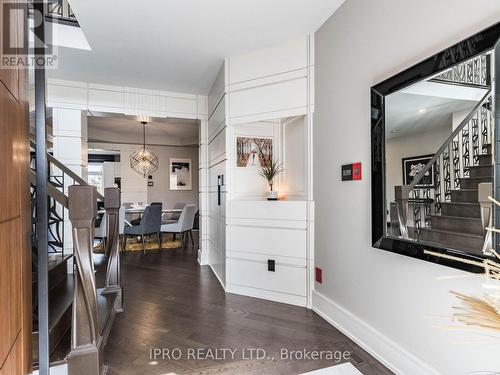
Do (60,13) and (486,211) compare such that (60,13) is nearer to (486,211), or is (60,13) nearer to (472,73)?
(472,73)

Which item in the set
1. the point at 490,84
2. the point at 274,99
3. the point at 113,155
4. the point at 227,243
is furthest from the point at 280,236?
the point at 113,155

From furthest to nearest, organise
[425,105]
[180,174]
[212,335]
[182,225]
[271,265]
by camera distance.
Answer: [180,174]
[182,225]
[271,265]
[212,335]
[425,105]

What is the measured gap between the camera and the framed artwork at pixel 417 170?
161 centimetres

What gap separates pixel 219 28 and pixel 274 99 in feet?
2.92

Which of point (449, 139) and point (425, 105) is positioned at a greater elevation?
→ point (425, 105)

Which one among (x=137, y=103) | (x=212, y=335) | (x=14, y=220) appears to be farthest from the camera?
(x=137, y=103)

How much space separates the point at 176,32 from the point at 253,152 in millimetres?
1539

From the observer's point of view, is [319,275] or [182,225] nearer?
[319,275]

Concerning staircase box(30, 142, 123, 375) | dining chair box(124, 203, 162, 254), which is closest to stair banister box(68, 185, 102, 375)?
staircase box(30, 142, 123, 375)

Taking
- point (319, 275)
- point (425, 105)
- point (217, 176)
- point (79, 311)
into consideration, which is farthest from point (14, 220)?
point (217, 176)

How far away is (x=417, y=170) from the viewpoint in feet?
5.57

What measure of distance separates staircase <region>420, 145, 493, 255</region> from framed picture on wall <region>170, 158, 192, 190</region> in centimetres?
823

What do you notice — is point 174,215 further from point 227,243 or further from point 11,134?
point 11,134

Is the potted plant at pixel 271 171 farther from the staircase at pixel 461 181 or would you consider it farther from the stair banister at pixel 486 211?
the stair banister at pixel 486 211
